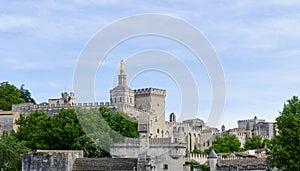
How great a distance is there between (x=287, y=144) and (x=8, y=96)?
204ft

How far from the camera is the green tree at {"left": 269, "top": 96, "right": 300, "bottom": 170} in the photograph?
51.3 metres

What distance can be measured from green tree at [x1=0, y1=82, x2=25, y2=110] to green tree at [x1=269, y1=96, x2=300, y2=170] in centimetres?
5935

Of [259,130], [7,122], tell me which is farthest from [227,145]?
[259,130]

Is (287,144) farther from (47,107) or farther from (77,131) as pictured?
(47,107)

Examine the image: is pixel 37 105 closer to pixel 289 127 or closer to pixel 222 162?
pixel 222 162

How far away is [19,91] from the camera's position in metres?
109

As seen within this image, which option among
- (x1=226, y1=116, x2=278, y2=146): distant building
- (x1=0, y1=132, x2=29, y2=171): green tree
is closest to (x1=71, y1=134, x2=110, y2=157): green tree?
(x1=0, y1=132, x2=29, y2=171): green tree

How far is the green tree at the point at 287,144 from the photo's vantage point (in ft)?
168

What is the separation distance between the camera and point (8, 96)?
344 ft

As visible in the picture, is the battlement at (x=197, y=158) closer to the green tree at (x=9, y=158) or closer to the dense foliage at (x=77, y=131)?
the dense foliage at (x=77, y=131)

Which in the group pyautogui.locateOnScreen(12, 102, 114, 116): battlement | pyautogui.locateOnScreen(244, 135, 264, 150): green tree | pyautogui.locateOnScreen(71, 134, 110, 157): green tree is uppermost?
pyautogui.locateOnScreen(12, 102, 114, 116): battlement

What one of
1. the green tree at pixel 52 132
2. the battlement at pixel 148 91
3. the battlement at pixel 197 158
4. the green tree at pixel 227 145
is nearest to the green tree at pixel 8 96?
the battlement at pixel 148 91

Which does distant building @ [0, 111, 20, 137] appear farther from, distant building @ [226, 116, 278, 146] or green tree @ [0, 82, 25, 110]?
distant building @ [226, 116, 278, 146]

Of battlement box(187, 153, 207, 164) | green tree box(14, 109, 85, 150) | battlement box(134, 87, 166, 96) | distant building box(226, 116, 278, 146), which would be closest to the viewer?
green tree box(14, 109, 85, 150)
